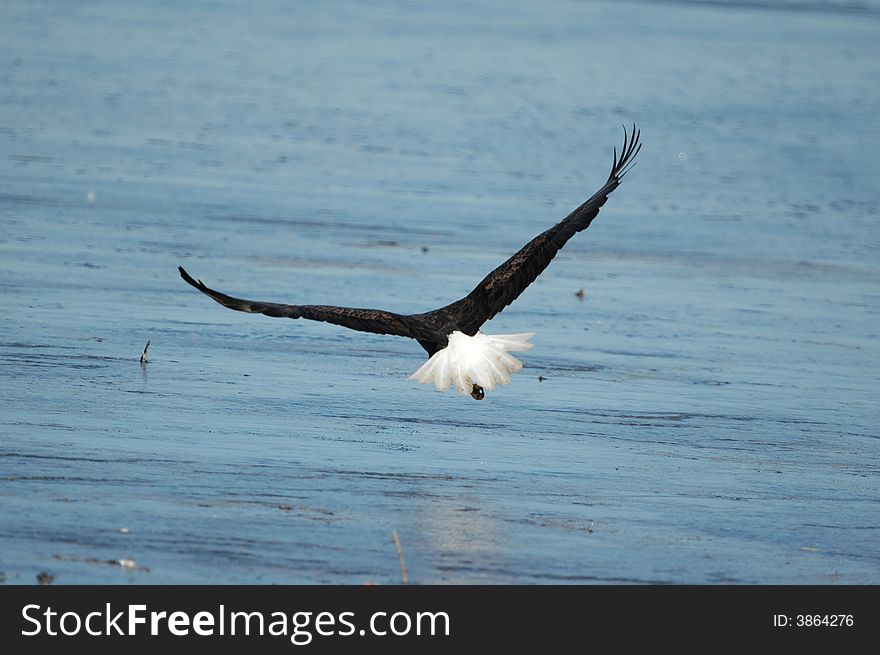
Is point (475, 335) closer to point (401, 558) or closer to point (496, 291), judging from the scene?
point (496, 291)

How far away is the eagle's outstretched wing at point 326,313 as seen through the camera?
22.0ft

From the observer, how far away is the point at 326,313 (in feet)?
22.5

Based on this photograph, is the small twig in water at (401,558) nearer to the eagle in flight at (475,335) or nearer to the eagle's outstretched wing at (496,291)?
the eagle in flight at (475,335)

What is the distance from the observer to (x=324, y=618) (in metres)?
5.15

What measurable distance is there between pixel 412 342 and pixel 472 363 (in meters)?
2.25

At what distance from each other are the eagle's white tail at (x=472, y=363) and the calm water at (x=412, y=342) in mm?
269

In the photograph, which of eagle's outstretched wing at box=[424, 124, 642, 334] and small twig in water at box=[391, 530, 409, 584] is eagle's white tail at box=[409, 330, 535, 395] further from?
small twig in water at box=[391, 530, 409, 584]

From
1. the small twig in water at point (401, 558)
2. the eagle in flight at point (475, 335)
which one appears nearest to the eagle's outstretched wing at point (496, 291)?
the eagle in flight at point (475, 335)

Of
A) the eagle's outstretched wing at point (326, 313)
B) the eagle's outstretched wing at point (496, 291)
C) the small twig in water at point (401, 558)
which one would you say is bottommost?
the small twig in water at point (401, 558)

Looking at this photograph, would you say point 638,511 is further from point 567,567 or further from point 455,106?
point 455,106

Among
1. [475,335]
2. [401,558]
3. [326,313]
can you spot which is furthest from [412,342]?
[401,558]

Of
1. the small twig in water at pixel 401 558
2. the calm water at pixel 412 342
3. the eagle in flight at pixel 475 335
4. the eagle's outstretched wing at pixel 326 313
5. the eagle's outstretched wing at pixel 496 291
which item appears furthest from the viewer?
the eagle's outstretched wing at pixel 496 291

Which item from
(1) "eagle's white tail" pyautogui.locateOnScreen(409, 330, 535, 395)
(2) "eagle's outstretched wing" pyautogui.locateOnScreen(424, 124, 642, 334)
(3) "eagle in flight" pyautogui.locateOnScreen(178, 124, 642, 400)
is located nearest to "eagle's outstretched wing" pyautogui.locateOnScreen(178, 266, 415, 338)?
(3) "eagle in flight" pyautogui.locateOnScreen(178, 124, 642, 400)

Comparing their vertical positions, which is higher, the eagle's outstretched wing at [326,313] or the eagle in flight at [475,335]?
the eagle in flight at [475,335]
